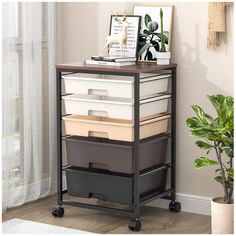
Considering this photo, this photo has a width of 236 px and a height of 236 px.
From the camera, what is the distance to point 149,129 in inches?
150

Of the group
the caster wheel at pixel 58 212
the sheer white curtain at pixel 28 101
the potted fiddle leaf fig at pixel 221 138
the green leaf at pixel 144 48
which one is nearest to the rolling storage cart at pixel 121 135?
the caster wheel at pixel 58 212

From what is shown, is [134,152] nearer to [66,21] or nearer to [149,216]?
[149,216]

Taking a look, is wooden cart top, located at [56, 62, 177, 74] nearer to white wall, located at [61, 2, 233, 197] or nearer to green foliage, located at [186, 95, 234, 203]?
white wall, located at [61, 2, 233, 197]

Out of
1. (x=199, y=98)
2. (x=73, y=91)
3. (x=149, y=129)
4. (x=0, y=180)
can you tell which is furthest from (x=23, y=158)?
(x=199, y=98)

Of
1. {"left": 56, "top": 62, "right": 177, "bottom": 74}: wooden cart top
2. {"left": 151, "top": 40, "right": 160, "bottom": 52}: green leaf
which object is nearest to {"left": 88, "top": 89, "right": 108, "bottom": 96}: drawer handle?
{"left": 56, "top": 62, "right": 177, "bottom": 74}: wooden cart top

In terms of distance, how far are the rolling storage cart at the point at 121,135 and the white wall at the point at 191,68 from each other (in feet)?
0.21

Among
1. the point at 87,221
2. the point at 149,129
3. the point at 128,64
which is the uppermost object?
the point at 128,64

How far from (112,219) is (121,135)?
53cm

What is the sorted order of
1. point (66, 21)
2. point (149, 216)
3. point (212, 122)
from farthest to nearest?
point (66, 21) → point (149, 216) → point (212, 122)

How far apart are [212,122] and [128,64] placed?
0.66 m

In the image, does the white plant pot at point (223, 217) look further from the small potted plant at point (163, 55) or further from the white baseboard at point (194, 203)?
the small potted plant at point (163, 55)

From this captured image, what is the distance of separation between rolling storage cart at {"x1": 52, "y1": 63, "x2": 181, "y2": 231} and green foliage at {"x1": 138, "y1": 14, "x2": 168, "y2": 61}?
0.44 ft

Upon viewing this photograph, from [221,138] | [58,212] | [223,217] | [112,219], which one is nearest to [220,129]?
[221,138]

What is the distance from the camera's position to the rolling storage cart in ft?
12.0
